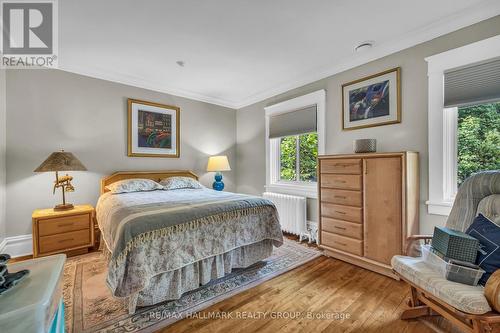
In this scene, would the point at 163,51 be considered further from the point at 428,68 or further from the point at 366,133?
the point at 428,68

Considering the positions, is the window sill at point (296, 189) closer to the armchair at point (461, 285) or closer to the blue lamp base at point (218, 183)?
the blue lamp base at point (218, 183)

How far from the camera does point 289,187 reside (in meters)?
3.77

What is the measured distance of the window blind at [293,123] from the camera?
3.48 meters

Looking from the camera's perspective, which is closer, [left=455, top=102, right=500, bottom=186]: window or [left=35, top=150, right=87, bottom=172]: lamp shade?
[left=455, top=102, right=500, bottom=186]: window

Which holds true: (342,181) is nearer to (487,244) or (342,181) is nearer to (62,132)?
(487,244)

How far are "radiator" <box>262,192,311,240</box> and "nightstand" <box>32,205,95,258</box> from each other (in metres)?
2.70

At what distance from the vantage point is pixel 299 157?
3.78 meters

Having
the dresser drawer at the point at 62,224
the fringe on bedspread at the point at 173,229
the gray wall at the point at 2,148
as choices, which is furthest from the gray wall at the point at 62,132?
the fringe on bedspread at the point at 173,229

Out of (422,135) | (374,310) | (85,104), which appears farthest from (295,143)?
(85,104)

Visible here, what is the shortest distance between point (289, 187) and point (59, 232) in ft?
10.5

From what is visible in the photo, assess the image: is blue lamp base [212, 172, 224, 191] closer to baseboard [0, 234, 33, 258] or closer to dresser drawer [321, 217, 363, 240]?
dresser drawer [321, 217, 363, 240]

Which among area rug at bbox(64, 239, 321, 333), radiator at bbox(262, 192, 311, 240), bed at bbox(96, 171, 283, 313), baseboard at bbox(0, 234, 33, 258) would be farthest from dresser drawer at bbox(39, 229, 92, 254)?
radiator at bbox(262, 192, 311, 240)

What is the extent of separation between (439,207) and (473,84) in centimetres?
120

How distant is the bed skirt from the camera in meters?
1.76
